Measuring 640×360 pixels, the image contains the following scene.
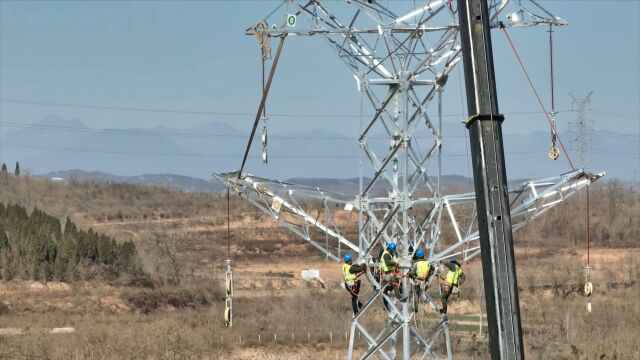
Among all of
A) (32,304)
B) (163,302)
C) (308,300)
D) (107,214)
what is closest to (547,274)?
(308,300)

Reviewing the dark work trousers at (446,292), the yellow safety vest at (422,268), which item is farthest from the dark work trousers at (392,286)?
the dark work trousers at (446,292)

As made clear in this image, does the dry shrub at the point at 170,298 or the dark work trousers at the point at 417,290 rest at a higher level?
the dark work trousers at the point at 417,290

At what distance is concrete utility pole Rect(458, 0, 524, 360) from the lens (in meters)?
6.69

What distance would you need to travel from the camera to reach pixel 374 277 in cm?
2019

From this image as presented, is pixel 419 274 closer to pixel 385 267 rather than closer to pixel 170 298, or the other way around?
pixel 385 267

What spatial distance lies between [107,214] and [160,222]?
6621 millimetres

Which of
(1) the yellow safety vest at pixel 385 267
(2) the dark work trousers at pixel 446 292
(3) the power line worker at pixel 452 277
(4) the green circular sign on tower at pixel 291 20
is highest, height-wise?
(4) the green circular sign on tower at pixel 291 20

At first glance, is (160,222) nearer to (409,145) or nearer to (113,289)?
(113,289)

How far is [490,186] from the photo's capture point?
6.82 m

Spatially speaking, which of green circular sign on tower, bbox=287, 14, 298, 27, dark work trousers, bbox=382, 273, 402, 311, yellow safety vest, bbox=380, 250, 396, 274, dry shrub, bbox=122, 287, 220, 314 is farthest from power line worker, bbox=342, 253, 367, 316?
dry shrub, bbox=122, 287, 220, 314

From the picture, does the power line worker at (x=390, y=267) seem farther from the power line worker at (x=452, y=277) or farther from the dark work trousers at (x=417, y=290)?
the power line worker at (x=452, y=277)

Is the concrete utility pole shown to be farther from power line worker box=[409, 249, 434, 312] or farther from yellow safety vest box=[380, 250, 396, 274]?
power line worker box=[409, 249, 434, 312]

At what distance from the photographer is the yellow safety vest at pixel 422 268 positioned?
19.3 meters

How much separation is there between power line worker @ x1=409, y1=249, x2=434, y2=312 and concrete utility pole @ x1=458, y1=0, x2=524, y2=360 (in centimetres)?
1252
